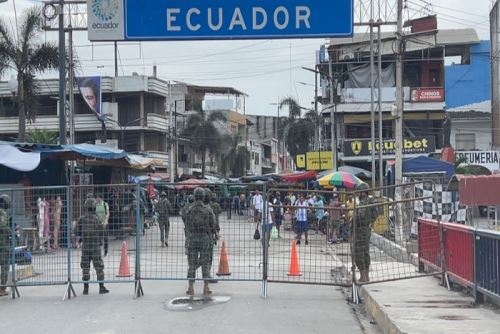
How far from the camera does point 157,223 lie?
41.2ft

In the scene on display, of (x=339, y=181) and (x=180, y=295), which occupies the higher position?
(x=339, y=181)

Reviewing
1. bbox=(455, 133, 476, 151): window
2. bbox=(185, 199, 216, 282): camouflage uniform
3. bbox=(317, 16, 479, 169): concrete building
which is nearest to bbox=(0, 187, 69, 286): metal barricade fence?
bbox=(185, 199, 216, 282): camouflage uniform

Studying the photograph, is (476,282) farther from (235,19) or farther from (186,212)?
(235,19)

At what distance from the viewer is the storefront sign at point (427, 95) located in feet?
161

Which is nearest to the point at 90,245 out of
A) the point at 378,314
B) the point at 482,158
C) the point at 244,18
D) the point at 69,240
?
the point at 69,240

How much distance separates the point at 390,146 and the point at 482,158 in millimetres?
6185

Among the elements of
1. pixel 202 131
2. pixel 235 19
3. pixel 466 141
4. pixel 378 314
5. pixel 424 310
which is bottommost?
pixel 378 314

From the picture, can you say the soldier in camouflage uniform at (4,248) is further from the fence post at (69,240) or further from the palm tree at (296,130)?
the palm tree at (296,130)

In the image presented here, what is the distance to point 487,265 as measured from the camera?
866cm

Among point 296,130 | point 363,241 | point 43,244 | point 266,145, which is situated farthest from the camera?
point 266,145

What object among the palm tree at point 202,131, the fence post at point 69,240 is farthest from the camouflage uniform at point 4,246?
the palm tree at point 202,131

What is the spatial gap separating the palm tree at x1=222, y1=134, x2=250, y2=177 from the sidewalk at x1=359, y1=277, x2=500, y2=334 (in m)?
62.7

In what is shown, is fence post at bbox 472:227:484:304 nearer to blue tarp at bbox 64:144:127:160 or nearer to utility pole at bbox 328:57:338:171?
blue tarp at bbox 64:144:127:160

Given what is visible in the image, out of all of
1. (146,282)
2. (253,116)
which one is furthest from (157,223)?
(253,116)
